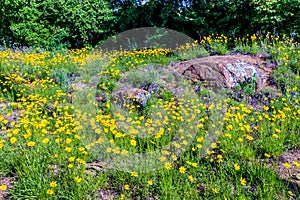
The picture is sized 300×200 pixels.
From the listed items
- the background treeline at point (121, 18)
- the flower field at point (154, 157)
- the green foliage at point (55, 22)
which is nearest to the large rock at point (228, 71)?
the flower field at point (154, 157)

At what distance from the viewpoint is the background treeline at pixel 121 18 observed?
8.52 metres

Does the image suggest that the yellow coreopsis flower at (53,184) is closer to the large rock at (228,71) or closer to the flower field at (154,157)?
the flower field at (154,157)

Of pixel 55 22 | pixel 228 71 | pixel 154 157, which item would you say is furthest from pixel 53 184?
pixel 55 22

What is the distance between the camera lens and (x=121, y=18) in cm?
1088

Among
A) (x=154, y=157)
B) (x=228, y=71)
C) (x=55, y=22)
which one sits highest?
(x=55, y=22)

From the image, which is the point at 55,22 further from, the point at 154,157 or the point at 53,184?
the point at 53,184

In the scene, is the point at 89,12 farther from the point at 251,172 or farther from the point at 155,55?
the point at 251,172

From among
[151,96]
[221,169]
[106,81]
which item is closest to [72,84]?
[106,81]

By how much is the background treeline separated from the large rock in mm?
3518

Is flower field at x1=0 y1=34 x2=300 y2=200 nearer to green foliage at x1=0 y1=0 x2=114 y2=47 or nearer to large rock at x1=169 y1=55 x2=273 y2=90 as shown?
large rock at x1=169 y1=55 x2=273 y2=90

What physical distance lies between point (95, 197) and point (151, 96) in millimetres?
2635

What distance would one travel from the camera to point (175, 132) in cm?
336

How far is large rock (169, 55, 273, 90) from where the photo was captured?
5223 mm

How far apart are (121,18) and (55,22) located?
8.36 feet
